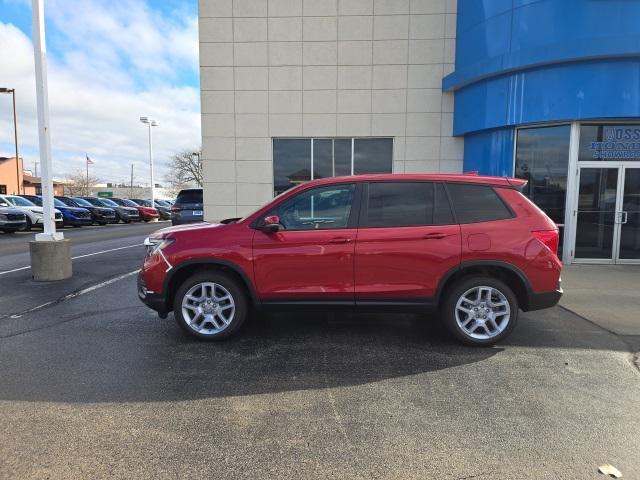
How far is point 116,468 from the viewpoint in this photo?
8.57 ft

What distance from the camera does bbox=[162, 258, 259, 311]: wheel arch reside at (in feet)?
15.2

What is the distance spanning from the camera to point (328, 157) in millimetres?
11789

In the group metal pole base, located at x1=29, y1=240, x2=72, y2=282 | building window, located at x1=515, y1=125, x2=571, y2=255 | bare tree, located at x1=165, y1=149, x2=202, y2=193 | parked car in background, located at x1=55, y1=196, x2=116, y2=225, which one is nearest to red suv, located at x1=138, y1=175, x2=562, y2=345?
metal pole base, located at x1=29, y1=240, x2=72, y2=282

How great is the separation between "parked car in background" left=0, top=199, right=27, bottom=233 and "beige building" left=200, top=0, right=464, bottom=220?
12912 mm

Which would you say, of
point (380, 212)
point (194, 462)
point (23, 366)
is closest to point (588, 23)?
point (380, 212)

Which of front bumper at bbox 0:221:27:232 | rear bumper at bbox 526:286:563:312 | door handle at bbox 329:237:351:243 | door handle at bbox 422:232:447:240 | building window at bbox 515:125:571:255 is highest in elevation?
building window at bbox 515:125:571:255

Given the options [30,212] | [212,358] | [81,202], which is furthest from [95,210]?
[212,358]

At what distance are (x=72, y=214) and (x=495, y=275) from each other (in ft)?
80.9

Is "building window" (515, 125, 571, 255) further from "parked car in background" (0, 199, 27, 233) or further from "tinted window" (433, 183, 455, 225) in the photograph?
"parked car in background" (0, 199, 27, 233)

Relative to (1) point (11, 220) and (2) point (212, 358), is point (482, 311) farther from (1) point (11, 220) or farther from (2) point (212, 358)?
(1) point (11, 220)

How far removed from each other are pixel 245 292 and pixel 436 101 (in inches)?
343

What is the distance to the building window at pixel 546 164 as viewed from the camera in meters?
9.56

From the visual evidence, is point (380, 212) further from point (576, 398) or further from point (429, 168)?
point (429, 168)

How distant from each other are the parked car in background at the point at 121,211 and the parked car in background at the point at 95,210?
1.11 meters
